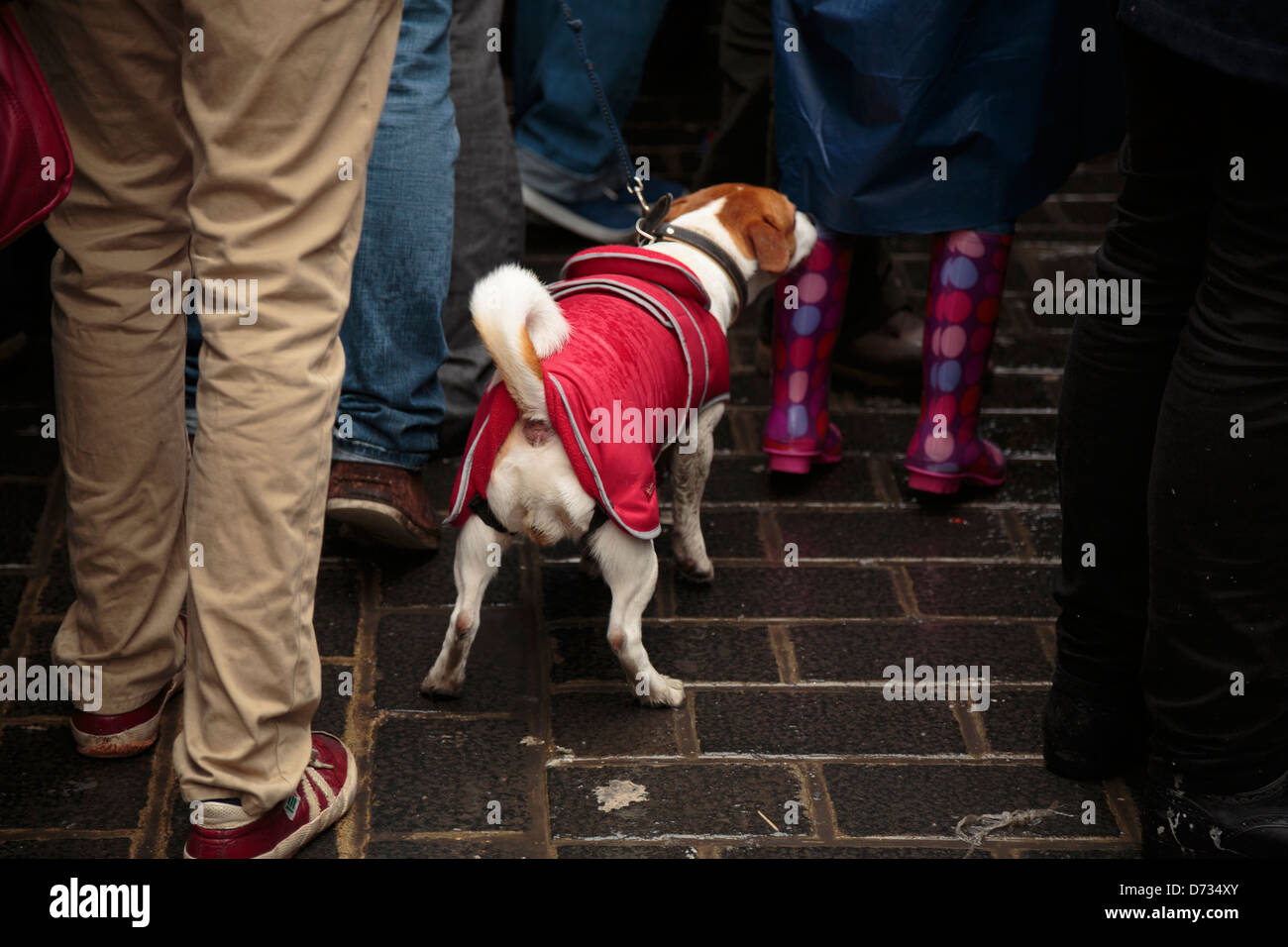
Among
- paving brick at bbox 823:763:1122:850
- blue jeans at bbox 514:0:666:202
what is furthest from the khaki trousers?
blue jeans at bbox 514:0:666:202

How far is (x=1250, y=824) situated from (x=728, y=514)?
1420mm

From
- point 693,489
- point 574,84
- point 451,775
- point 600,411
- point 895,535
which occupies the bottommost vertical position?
point 451,775

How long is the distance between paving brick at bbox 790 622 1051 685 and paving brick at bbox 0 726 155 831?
1.22m

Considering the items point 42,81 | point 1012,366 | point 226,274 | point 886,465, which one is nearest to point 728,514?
point 886,465

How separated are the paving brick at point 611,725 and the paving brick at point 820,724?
7 centimetres

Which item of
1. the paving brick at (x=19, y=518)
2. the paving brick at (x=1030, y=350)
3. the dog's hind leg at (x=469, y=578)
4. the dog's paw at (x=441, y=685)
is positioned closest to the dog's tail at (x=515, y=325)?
the dog's hind leg at (x=469, y=578)

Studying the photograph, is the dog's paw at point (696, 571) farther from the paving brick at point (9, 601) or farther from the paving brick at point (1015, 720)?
the paving brick at point (9, 601)

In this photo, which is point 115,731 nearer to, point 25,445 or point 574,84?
point 25,445

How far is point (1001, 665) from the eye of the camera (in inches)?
106

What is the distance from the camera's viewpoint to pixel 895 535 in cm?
313

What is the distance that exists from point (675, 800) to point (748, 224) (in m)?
1.22

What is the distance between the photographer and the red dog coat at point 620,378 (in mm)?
2268

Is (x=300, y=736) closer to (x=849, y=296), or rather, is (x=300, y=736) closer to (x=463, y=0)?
(x=463, y=0)

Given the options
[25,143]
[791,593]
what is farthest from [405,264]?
[25,143]
